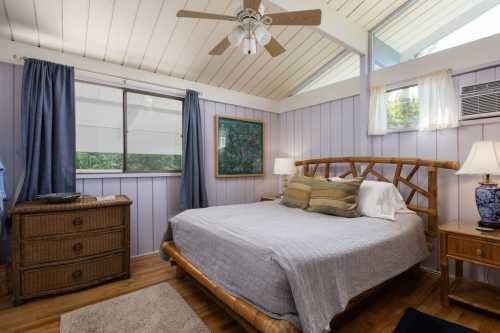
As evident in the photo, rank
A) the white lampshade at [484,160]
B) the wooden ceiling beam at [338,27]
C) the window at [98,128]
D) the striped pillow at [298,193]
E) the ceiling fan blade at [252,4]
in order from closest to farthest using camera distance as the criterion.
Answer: the ceiling fan blade at [252,4] < the white lampshade at [484,160] < the wooden ceiling beam at [338,27] < the striped pillow at [298,193] < the window at [98,128]

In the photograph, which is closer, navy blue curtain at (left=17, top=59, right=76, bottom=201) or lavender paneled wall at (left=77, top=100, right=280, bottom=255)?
navy blue curtain at (left=17, top=59, right=76, bottom=201)

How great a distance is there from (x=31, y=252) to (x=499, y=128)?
13.5 feet

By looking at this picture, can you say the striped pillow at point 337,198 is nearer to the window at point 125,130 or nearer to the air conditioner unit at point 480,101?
the air conditioner unit at point 480,101

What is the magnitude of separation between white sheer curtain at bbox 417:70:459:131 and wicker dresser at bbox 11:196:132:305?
3173 millimetres

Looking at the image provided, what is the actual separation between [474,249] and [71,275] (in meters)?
3.28

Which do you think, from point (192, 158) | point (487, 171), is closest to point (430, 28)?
point (487, 171)

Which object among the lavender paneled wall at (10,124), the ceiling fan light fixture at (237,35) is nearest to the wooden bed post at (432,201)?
the ceiling fan light fixture at (237,35)

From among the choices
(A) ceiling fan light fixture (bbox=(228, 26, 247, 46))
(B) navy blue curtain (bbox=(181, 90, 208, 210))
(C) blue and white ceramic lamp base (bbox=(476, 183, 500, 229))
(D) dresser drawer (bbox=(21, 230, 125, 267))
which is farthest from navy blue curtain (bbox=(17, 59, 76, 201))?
(C) blue and white ceramic lamp base (bbox=(476, 183, 500, 229))

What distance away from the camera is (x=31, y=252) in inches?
79.6

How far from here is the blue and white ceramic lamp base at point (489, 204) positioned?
1.88 metres

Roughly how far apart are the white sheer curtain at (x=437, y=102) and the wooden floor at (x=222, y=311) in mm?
1540

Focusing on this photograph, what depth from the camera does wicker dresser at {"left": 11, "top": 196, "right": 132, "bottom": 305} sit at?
199 centimetres

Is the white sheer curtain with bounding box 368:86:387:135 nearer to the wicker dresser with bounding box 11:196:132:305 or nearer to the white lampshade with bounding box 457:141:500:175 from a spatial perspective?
the white lampshade with bounding box 457:141:500:175

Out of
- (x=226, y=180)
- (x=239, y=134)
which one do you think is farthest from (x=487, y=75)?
(x=226, y=180)
